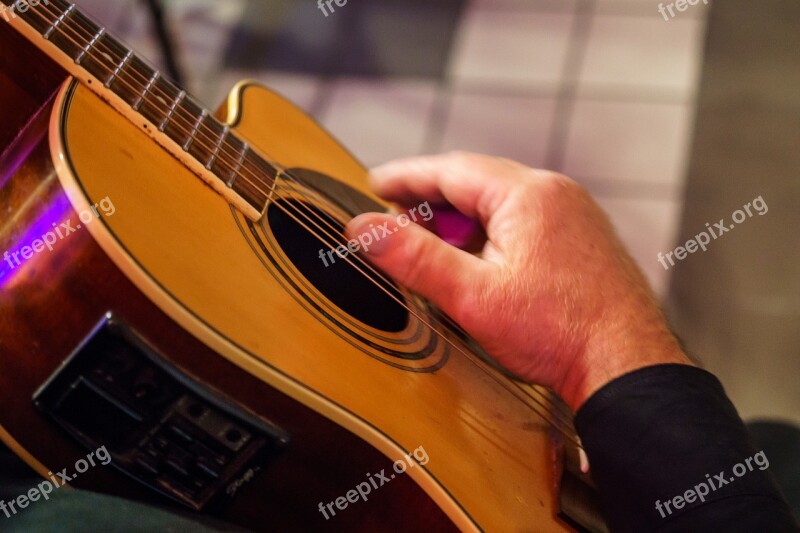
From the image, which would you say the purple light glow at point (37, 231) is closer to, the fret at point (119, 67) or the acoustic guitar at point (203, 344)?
the acoustic guitar at point (203, 344)

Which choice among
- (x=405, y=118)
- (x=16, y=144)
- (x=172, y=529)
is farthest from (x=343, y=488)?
(x=405, y=118)

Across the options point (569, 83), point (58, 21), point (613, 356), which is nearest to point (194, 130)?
point (58, 21)

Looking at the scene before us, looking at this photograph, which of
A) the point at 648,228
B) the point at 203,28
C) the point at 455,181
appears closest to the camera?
the point at 455,181

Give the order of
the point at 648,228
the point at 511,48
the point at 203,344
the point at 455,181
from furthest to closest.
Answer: the point at 511,48
the point at 648,228
the point at 455,181
the point at 203,344

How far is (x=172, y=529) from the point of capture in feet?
1.81

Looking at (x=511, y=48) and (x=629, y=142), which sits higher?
(x=511, y=48)

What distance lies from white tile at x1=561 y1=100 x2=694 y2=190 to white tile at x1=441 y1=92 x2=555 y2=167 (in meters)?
0.07

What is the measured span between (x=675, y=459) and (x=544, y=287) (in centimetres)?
18

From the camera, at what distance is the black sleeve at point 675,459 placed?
2.04ft

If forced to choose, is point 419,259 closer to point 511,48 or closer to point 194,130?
point 194,130

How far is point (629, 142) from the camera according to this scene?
1.88 m

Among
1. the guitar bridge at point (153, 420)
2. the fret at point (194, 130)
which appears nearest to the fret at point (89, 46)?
the fret at point (194, 130)

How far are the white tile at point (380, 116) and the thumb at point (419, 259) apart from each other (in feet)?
3.85

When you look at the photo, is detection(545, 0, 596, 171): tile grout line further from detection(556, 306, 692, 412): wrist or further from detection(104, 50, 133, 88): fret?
detection(104, 50, 133, 88): fret
